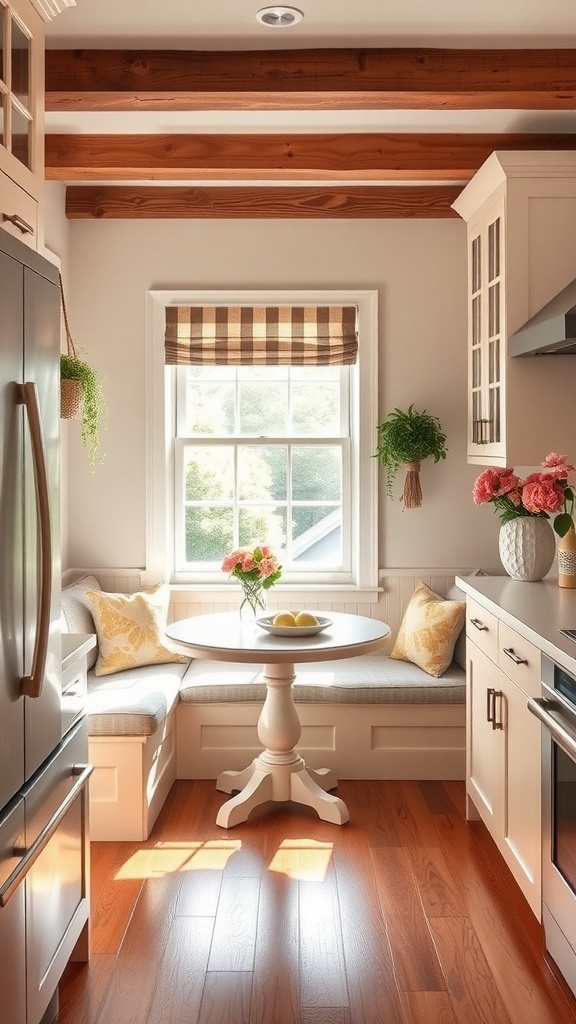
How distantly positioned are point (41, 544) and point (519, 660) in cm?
152

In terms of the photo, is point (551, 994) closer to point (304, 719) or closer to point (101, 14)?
point (304, 719)

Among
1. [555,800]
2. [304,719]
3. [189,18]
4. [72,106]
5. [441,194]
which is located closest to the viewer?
[555,800]

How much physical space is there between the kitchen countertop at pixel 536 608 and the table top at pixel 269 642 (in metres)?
0.46

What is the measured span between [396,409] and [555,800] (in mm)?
2650

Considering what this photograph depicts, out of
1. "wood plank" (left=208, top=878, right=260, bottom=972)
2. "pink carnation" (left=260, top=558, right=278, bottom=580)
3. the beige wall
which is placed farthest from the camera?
the beige wall

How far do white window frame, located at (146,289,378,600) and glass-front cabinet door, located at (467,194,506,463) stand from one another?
22.6 inches

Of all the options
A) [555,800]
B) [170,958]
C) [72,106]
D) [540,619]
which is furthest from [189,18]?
[170,958]

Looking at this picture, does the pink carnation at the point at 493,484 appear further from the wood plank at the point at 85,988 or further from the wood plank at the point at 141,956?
the wood plank at the point at 85,988

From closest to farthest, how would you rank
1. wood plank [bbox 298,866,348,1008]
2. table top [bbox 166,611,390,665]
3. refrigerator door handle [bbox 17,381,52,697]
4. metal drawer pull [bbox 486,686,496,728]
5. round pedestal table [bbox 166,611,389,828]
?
refrigerator door handle [bbox 17,381,52,697], wood plank [bbox 298,866,348,1008], metal drawer pull [bbox 486,686,496,728], table top [bbox 166,611,390,665], round pedestal table [bbox 166,611,389,828]

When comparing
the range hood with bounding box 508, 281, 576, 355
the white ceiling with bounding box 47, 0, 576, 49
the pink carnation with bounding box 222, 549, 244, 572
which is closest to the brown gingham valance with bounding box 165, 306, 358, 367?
the range hood with bounding box 508, 281, 576, 355

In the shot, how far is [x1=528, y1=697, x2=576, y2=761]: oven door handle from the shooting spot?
7.63 ft

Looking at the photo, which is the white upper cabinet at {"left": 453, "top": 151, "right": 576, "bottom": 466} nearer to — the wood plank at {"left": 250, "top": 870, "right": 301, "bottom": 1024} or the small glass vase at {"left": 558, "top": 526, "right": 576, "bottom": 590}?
the small glass vase at {"left": 558, "top": 526, "right": 576, "bottom": 590}

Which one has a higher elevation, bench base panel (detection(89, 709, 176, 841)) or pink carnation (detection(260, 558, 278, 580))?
pink carnation (detection(260, 558, 278, 580))

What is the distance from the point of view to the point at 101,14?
289 centimetres
